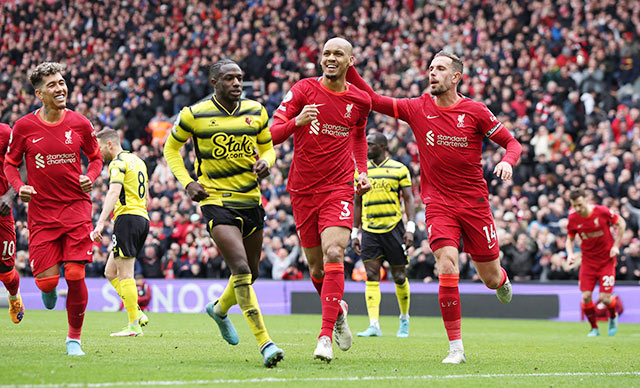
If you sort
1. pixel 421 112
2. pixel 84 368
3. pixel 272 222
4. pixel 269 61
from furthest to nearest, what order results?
1. pixel 269 61
2. pixel 272 222
3. pixel 421 112
4. pixel 84 368

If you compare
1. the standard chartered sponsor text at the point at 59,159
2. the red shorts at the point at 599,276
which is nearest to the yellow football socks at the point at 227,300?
the standard chartered sponsor text at the point at 59,159

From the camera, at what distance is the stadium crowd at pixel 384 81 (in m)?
19.4

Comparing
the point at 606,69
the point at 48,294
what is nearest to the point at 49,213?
the point at 48,294

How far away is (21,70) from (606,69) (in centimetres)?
2019

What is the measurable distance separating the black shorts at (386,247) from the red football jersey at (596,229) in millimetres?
3184

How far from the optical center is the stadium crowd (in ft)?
63.5

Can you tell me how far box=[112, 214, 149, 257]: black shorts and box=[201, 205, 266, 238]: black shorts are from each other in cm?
428

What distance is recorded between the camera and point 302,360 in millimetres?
8211

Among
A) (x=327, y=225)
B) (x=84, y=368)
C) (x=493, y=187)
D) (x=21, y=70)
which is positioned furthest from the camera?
(x=21, y=70)

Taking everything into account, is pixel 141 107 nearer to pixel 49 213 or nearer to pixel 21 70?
pixel 21 70

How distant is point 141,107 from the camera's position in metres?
27.2

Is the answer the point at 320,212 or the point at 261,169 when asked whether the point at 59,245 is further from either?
the point at 320,212

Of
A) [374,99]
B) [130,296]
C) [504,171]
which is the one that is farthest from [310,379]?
[130,296]

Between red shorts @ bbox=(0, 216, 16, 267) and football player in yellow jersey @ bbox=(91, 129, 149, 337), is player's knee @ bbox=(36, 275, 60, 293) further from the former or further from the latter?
football player in yellow jersey @ bbox=(91, 129, 149, 337)
